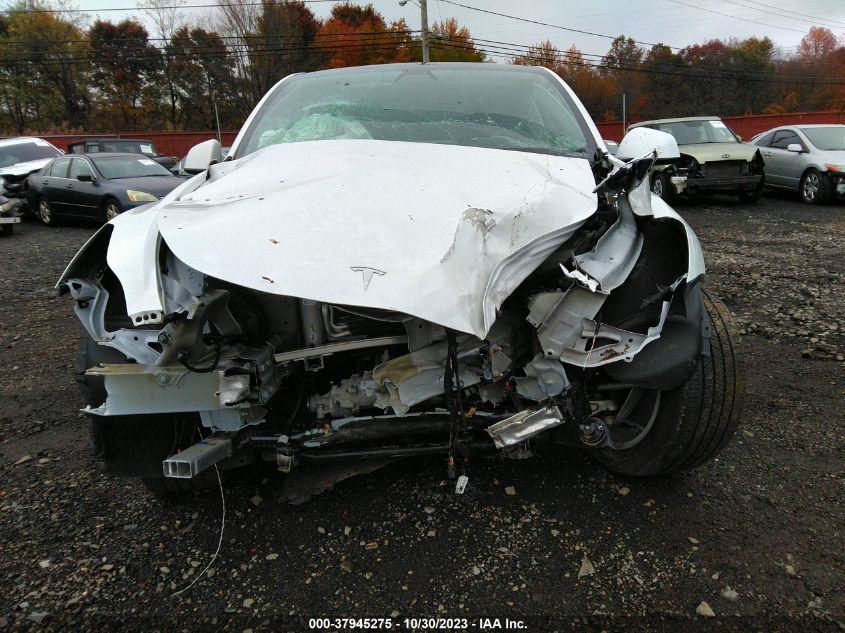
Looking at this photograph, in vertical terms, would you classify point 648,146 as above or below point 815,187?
above

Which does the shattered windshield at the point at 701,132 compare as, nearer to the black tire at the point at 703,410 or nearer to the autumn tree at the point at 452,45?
the black tire at the point at 703,410

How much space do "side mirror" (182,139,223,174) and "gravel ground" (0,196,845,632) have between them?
60.8 inches

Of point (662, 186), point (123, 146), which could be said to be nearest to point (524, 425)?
point (662, 186)

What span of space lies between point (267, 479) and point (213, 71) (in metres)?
42.4

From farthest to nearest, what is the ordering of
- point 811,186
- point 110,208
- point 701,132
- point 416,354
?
point 701,132 < point 811,186 < point 110,208 < point 416,354

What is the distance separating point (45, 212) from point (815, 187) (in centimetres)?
1418

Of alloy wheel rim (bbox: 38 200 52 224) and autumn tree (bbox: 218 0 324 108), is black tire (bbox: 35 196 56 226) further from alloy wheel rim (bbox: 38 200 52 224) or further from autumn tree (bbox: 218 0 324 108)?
autumn tree (bbox: 218 0 324 108)

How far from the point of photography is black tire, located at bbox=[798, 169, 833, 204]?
10469 millimetres

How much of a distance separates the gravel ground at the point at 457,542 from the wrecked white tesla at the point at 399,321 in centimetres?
25

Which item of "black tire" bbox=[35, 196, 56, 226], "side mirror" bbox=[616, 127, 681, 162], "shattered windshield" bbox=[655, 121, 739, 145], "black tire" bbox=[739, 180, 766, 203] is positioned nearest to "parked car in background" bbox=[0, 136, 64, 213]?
"black tire" bbox=[35, 196, 56, 226]

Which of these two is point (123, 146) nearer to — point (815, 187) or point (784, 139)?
point (784, 139)

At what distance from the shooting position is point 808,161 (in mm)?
10852

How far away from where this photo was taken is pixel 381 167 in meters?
2.36

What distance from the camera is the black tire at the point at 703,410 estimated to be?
215cm
